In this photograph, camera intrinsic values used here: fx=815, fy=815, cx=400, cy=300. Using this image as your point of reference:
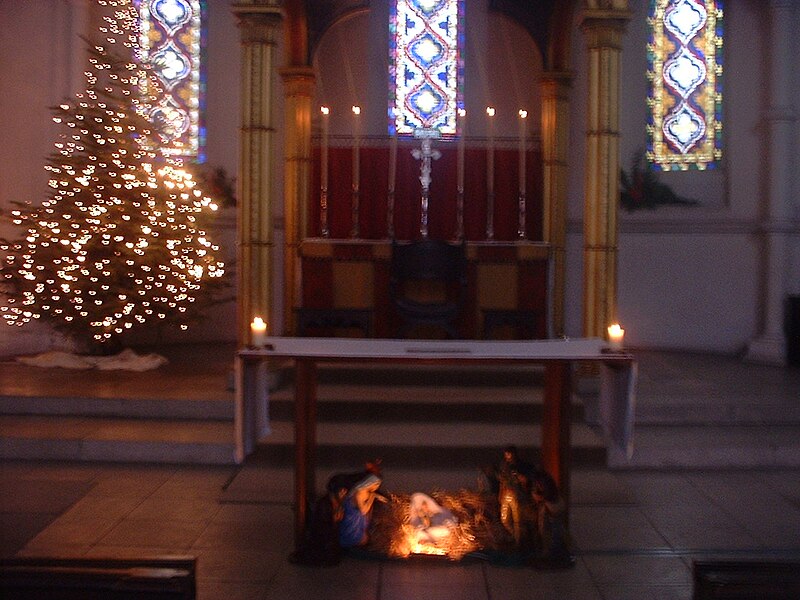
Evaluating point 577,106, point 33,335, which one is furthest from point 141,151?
point 577,106

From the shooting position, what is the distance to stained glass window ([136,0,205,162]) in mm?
10742

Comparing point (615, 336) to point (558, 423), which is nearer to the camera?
point (615, 336)

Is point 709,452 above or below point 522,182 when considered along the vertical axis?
below

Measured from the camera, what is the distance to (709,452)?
246 inches

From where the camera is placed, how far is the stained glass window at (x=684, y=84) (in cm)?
1062

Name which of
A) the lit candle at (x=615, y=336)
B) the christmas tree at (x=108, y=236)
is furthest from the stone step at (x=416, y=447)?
the christmas tree at (x=108, y=236)

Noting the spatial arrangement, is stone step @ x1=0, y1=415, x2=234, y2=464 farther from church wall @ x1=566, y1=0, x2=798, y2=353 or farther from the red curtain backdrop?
church wall @ x1=566, y1=0, x2=798, y2=353

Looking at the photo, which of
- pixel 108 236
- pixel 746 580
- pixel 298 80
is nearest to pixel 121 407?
pixel 108 236

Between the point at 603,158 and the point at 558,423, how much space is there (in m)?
3.28

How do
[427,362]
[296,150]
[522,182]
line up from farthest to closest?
1. [296,150]
2. [522,182]
3. [427,362]

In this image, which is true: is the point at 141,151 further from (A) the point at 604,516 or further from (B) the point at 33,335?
(A) the point at 604,516

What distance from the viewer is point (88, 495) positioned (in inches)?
210

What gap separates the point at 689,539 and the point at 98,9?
29.9 feet

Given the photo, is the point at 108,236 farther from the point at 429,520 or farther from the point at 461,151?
the point at 429,520
